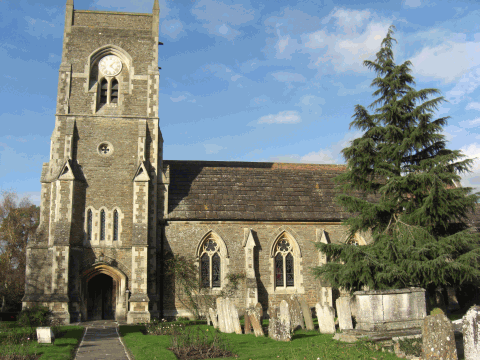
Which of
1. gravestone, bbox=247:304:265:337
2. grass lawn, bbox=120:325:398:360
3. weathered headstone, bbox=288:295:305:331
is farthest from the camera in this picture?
weathered headstone, bbox=288:295:305:331

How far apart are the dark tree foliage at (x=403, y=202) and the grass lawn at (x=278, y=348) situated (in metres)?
3.28

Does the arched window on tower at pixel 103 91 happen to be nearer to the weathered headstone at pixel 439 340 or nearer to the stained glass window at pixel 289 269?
the stained glass window at pixel 289 269

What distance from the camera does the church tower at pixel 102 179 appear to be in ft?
66.4

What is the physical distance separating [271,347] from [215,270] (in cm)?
1046

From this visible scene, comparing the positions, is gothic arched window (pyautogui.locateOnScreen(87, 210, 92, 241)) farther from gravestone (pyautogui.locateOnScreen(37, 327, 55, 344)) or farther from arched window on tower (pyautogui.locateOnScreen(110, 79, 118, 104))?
gravestone (pyautogui.locateOnScreen(37, 327, 55, 344))

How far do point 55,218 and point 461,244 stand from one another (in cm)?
1763

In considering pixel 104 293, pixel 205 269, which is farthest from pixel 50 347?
pixel 205 269

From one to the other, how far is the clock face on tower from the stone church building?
54 mm

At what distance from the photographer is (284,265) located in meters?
22.9

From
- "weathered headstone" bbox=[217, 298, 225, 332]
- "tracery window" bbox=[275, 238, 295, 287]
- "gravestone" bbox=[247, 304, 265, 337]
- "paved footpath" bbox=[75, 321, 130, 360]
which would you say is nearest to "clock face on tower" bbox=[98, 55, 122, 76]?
"tracery window" bbox=[275, 238, 295, 287]

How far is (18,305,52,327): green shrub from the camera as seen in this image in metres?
17.0

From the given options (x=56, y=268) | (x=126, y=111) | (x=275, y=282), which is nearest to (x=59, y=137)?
(x=126, y=111)

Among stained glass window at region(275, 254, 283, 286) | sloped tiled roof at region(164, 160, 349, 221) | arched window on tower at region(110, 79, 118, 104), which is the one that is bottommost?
stained glass window at region(275, 254, 283, 286)

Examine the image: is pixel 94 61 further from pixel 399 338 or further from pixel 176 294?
pixel 399 338
